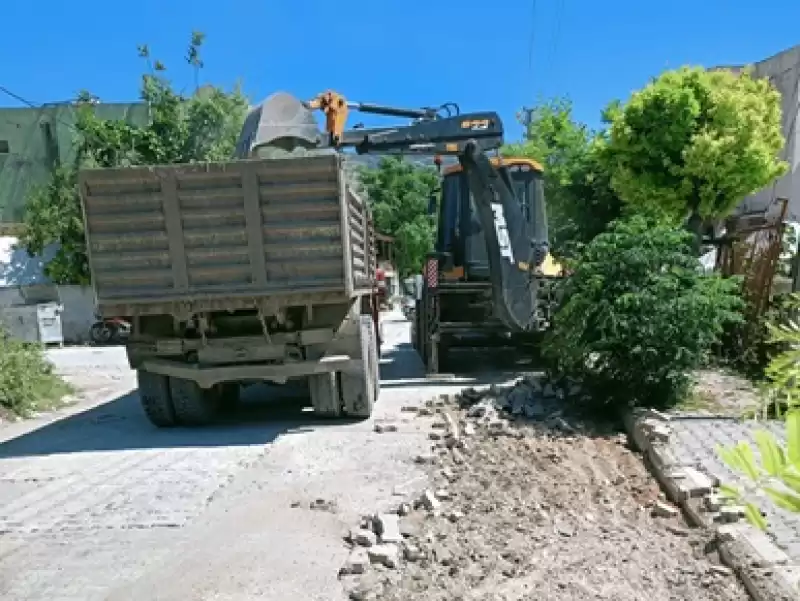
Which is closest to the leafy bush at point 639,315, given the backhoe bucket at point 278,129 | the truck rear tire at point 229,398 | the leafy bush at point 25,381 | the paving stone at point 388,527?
the paving stone at point 388,527

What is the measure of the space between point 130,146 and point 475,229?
15.2 m

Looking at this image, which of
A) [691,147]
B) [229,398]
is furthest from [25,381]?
[691,147]

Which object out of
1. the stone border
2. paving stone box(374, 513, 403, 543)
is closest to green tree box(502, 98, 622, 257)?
the stone border

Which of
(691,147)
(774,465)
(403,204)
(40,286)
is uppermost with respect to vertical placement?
(403,204)

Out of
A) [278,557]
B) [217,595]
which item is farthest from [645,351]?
[217,595]

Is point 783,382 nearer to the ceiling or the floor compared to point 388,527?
nearer to the ceiling

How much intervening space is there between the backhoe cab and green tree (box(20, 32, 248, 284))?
12.4m

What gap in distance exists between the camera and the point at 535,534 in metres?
4.35

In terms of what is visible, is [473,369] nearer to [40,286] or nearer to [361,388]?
[361,388]

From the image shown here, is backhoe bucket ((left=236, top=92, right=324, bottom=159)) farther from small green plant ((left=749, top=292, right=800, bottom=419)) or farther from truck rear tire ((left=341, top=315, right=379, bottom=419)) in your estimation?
small green plant ((left=749, top=292, right=800, bottom=419))

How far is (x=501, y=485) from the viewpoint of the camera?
532 centimetres

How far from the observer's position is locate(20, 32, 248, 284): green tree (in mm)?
21531

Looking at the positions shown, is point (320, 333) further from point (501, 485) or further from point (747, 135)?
point (747, 135)

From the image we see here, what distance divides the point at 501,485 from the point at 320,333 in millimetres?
2922
